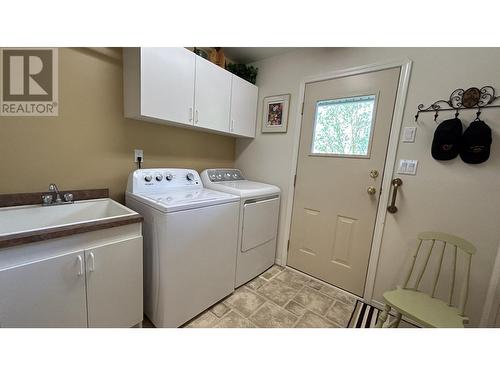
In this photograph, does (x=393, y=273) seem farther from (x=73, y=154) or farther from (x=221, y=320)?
(x=73, y=154)

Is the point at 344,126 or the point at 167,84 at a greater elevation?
the point at 167,84

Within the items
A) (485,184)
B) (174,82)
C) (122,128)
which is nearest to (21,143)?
(122,128)

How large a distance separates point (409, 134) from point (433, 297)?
120 centimetres

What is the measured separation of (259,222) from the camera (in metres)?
1.99

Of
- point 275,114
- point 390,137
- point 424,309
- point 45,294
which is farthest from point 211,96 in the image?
point 424,309

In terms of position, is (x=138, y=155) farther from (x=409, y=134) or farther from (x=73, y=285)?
(x=409, y=134)

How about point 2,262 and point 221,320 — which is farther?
point 221,320

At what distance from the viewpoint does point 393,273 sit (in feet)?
5.62

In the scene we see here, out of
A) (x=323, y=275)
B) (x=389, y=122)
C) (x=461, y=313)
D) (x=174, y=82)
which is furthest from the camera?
(x=323, y=275)

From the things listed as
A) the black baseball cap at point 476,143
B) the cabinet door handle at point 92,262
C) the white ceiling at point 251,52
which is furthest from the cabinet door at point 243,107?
the black baseball cap at point 476,143

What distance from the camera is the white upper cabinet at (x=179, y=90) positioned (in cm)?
140

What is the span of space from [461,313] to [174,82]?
96.1 inches

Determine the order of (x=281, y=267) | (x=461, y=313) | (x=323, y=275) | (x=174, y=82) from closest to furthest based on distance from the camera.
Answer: (x=461, y=313)
(x=174, y=82)
(x=323, y=275)
(x=281, y=267)

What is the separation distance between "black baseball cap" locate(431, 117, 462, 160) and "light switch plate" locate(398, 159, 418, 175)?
0.14 m
